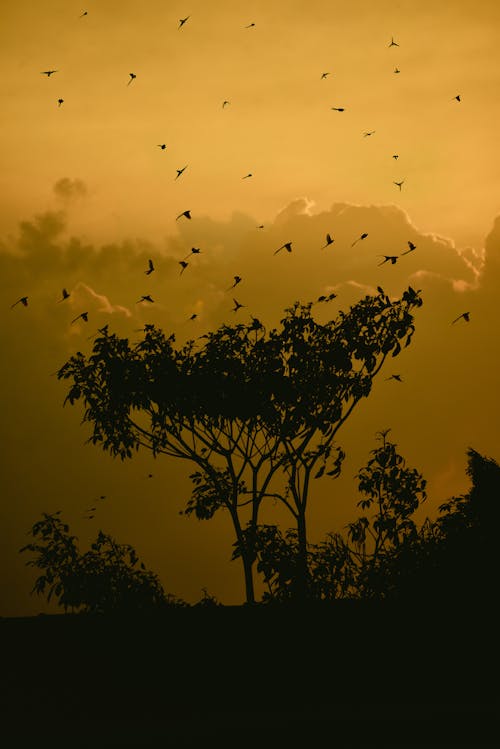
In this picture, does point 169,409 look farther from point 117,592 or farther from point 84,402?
point 117,592

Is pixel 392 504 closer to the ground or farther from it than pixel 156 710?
farther from it

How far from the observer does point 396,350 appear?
730 inches

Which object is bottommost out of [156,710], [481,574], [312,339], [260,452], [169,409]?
[156,710]

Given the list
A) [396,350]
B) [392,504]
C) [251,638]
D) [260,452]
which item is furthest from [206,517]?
[251,638]

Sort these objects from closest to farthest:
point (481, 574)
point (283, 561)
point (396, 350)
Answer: point (481, 574)
point (283, 561)
point (396, 350)

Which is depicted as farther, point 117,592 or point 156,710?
point 117,592

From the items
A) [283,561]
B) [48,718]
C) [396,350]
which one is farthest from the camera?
[396,350]

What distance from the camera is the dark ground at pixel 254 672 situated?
9828 mm

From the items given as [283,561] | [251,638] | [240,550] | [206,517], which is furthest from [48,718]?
[206,517]

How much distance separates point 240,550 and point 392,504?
3333 millimetres

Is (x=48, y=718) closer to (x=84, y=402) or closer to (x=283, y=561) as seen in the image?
(x=283, y=561)

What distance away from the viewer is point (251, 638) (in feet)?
36.8

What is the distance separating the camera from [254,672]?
1098cm

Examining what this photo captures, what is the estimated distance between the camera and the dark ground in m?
9.83
